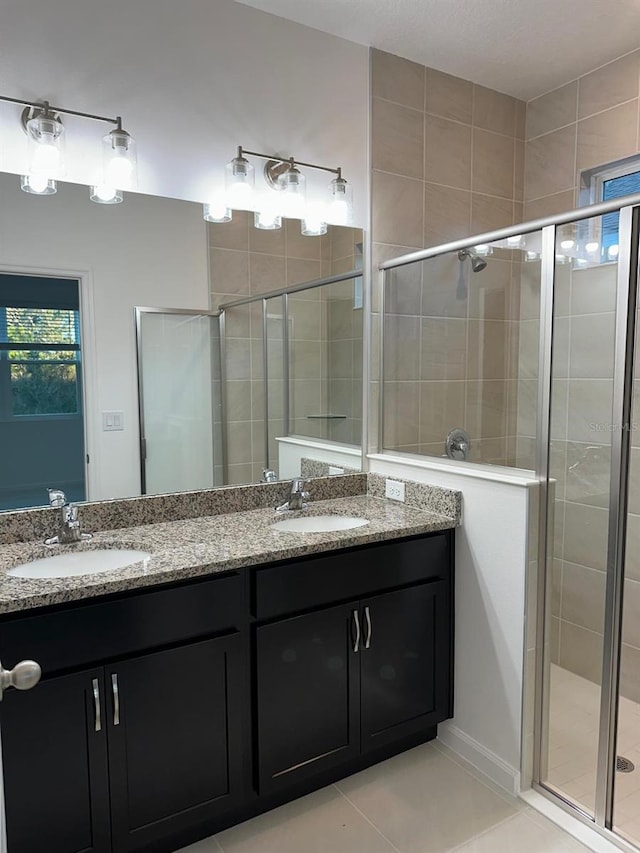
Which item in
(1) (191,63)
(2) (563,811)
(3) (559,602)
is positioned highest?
(1) (191,63)

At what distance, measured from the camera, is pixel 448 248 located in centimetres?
226

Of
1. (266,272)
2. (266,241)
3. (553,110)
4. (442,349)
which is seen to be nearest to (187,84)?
(266,241)

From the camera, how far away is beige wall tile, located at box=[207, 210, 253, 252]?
7.18 feet

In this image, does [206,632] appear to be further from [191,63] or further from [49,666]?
[191,63]

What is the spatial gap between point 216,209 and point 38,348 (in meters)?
0.80

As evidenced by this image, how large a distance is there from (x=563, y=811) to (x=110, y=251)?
92.3 inches

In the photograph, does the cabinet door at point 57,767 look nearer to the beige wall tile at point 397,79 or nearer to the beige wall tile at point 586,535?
the beige wall tile at point 586,535

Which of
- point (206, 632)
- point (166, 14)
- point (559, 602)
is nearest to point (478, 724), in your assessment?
point (559, 602)

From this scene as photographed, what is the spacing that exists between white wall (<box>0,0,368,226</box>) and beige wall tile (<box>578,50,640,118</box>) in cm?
101

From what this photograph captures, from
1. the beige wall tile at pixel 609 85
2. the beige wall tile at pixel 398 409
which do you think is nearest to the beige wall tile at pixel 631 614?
the beige wall tile at pixel 398 409

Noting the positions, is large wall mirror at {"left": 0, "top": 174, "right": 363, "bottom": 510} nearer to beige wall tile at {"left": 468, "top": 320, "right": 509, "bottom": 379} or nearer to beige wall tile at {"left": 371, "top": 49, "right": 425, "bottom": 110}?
beige wall tile at {"left": 468, "top": 320, "right": 509, "bottom": 379}

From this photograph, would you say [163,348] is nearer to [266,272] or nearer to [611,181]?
[266,272]

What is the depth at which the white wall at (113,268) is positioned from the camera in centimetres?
190

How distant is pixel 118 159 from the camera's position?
77.0 inches
